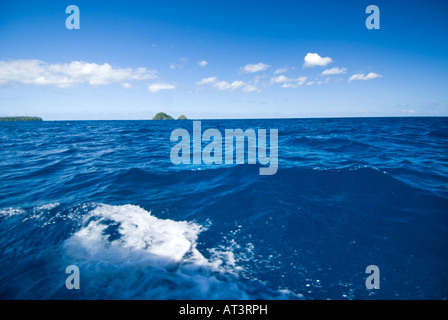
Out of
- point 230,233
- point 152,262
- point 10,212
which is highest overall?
point 10,212

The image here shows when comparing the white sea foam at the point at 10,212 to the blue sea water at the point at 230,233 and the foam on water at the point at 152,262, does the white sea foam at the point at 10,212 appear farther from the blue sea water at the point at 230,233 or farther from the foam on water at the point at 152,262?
the foam on water at the point at 152,262

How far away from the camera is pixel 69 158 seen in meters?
12.9

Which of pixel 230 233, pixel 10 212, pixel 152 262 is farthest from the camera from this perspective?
pixel 10 212

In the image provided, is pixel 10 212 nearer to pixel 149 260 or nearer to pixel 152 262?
pixel 149 260

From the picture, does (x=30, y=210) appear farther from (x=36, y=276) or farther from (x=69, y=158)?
(x=69, y=158)

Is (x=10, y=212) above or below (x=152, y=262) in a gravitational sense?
above

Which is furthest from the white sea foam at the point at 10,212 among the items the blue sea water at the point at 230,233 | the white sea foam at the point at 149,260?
the white sea foam at the point at 149,260

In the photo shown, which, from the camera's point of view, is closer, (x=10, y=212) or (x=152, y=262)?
(x=152, y=262)

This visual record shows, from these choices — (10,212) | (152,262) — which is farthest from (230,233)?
(10,212)

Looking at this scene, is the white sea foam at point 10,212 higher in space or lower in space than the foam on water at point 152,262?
higher

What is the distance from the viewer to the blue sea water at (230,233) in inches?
140

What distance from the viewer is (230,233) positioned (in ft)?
16.6
